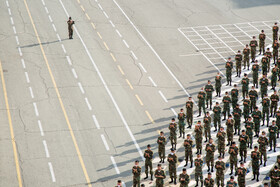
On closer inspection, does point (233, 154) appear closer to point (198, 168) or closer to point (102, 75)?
point (198, 168)

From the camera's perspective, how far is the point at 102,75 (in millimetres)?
39438

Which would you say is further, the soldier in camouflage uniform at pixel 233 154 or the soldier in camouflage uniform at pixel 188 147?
the soldier in camouflage uniform at pixel 188 147

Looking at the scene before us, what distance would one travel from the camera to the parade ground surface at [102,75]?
29938 mm

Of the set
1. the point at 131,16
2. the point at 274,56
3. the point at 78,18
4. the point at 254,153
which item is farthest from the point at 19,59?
the point at 254,153

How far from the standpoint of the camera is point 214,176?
2827 cm

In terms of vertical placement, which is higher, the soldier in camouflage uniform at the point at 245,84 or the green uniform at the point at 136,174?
the soldier in camouflage uniform at the point at 245,84

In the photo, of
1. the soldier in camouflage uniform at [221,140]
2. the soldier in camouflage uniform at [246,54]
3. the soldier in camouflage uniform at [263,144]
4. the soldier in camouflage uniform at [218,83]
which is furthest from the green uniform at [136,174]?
the soldier in camouflage uniform at [246,54]

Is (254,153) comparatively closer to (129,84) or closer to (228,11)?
(129,84)

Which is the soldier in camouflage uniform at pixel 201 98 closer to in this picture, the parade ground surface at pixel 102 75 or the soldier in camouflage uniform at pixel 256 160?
the parade ground surface at pixel 102 75

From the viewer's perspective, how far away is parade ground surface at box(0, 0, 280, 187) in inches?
1179

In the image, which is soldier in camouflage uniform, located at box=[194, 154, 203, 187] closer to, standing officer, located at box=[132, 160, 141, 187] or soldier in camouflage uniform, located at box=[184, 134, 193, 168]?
soldier in camouflage uniform, located at box=[184, 134, 193, 168]

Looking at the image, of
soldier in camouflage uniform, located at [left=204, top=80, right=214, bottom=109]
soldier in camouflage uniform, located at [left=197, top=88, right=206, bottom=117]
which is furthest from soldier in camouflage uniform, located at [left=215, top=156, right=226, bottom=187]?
soldier in camouflage uniform, located at [left=204, top=80, right=214, bottom=109]

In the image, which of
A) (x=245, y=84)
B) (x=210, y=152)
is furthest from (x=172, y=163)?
(x=245, y=84)

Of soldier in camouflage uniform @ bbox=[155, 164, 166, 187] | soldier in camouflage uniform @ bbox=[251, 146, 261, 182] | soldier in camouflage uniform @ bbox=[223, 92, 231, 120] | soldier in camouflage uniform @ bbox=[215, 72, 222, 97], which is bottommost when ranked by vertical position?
soldier in camouflage uniform @ bbox=[251, 146, 261, 182]
